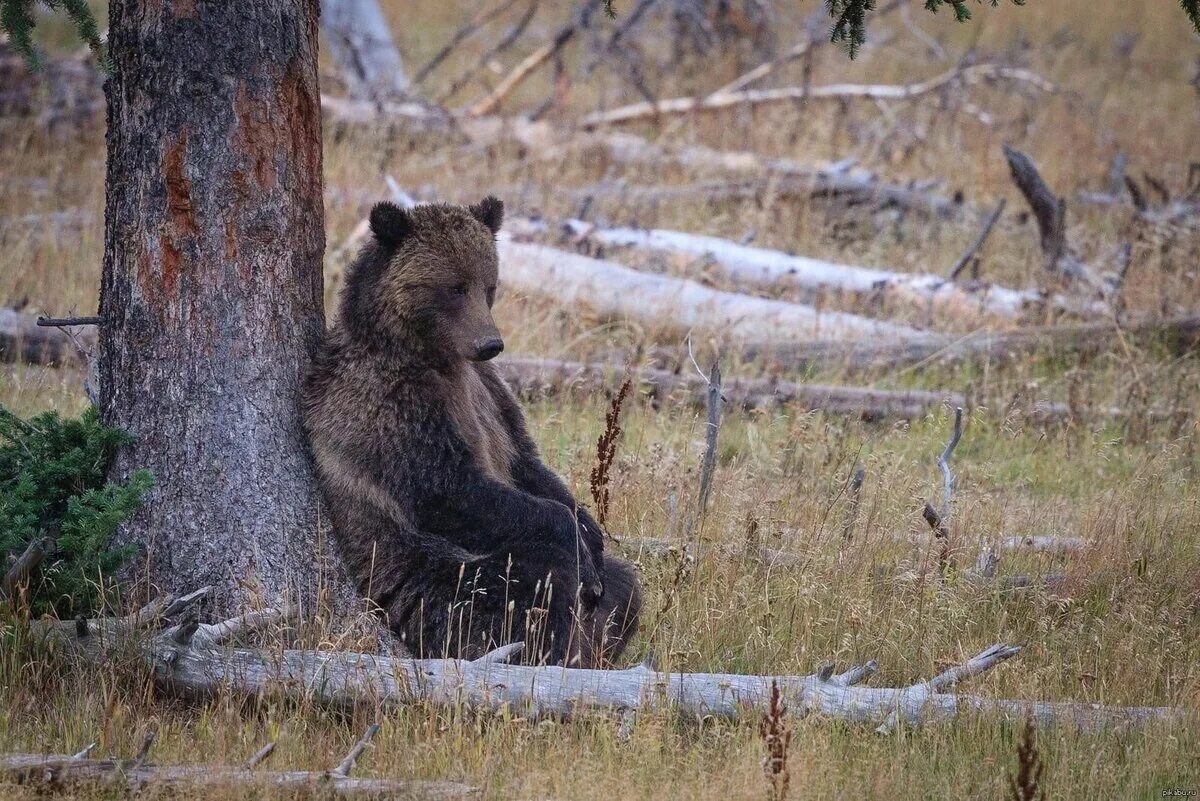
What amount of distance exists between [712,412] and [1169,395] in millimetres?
4553

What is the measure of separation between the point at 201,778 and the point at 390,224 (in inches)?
91.1

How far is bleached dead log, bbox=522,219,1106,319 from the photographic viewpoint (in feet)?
32.4


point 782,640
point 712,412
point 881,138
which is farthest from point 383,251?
point 881,138

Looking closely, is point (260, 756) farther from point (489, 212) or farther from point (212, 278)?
point (489, 212)

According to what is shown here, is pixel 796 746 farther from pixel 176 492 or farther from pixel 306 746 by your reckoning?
pixel 176 492

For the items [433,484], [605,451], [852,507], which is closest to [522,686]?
[433,484]

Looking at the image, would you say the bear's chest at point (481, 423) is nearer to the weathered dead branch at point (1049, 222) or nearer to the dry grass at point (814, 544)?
the dry grass at point (814, 544)

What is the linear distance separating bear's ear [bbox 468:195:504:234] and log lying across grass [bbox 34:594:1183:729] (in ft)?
6.60

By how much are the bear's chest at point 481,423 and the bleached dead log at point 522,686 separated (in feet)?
3.21

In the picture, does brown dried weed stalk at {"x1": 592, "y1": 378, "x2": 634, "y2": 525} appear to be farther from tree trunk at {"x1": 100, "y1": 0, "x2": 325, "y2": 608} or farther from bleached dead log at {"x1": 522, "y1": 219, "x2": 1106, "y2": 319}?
bleached dead log at {"x1": 522, "y1": 219, "x2": 1106, "y2": 319}

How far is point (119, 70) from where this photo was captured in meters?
4.65

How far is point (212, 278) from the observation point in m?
4.66

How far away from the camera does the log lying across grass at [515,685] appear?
4.27 metres

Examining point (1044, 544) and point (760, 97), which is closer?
point (1044, 544)
